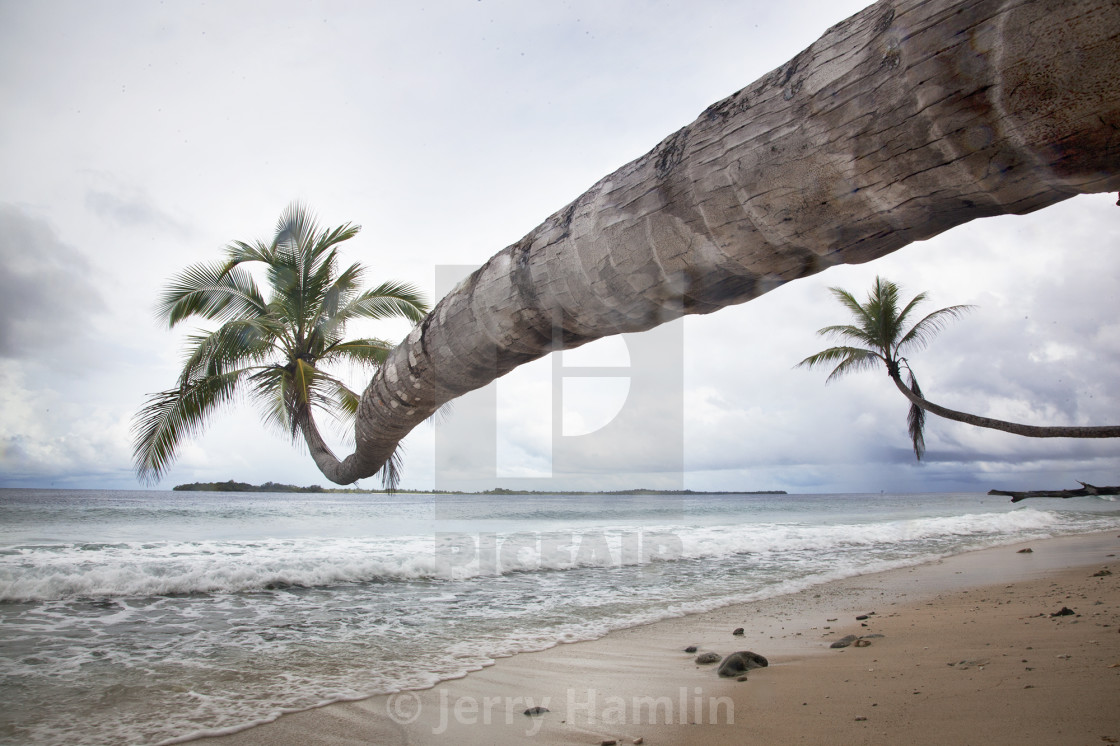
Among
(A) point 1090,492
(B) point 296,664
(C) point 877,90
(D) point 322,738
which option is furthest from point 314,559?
(C) point 877,90

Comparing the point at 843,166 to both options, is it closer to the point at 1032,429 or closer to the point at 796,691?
the point at 796,691

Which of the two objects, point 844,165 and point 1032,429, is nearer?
point 844,165

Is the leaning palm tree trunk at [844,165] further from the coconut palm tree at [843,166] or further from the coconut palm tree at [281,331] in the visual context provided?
the coconut palm tree at [281,331]

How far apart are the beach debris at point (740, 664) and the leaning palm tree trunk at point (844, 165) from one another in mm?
3533

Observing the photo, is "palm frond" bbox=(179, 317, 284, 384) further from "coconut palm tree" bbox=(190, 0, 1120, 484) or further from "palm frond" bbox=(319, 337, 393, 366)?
"coconut palm tree" bbox=(190, 0, 1120, 484)

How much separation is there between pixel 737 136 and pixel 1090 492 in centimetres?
301

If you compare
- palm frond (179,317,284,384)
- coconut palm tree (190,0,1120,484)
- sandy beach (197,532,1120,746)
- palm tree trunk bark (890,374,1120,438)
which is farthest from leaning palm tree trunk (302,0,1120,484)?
palm frond (179,317,284,384)

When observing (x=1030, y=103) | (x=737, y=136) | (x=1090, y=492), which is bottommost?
(x=1090, y=492)

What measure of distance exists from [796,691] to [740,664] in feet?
1.97

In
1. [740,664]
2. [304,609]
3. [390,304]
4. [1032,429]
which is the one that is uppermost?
[390,304]

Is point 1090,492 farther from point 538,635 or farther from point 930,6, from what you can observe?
point 538,635

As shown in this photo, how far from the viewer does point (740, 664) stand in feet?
13.5

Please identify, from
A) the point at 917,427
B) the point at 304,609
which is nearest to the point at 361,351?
the point at 304,609

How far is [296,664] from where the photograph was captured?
177 inches
